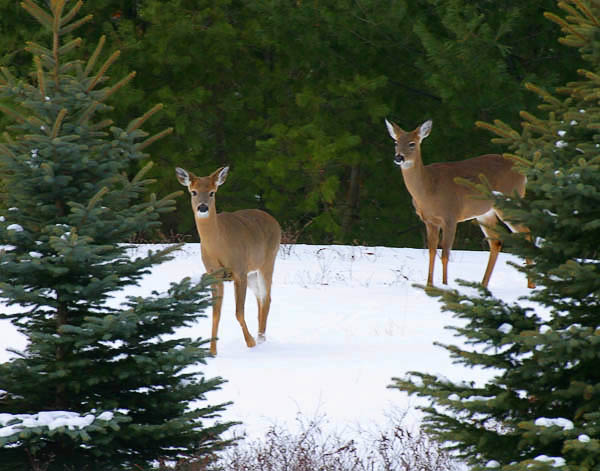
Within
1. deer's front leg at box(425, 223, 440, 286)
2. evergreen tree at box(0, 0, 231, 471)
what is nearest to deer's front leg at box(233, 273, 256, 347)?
deer's front leg at box(425, 223, 440, 286)

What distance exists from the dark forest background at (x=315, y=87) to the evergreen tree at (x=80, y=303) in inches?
451

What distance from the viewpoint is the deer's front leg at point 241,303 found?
935cm

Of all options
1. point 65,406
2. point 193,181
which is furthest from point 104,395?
point 193,181

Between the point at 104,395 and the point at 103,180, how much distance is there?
108cm

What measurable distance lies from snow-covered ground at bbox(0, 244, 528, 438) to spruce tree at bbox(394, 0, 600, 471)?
2.35 m

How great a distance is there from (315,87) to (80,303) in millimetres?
14518

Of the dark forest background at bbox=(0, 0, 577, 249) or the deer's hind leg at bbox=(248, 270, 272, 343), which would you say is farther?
the dark forest background at bbox=(0, 0, 577, 249)

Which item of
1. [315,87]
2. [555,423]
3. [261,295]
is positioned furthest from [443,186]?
[555,423]

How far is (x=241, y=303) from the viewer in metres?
9.38

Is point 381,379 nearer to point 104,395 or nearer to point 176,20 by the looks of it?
point 104,395

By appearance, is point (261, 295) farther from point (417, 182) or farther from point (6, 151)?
point (6, 151)

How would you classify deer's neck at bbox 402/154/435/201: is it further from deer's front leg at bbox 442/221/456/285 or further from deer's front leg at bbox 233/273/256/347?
deer's front leg at bbox 233/273/256/347

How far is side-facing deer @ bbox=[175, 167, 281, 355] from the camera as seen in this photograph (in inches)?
368

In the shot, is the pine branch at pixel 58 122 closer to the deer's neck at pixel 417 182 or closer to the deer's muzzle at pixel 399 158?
the deer's muzzle at pixel 399 158
